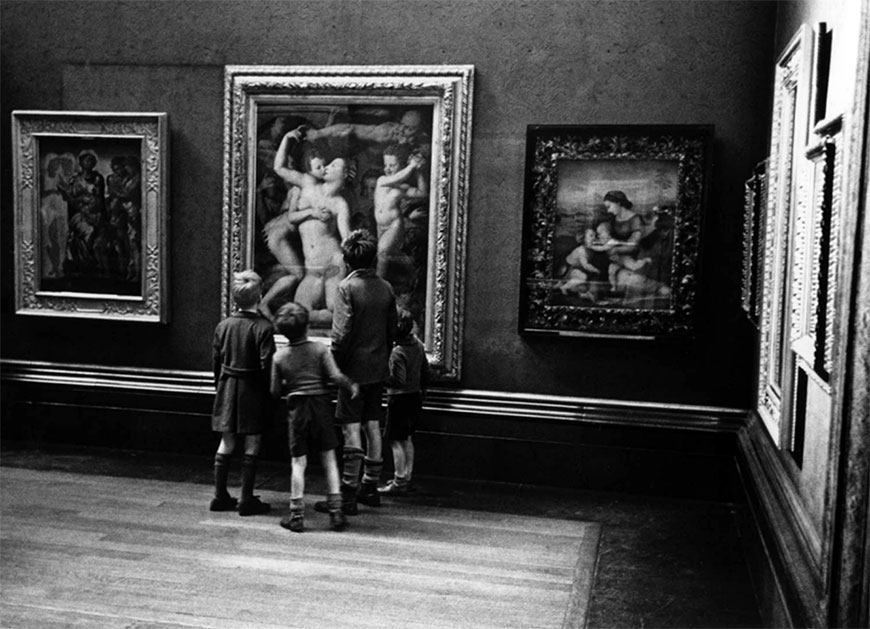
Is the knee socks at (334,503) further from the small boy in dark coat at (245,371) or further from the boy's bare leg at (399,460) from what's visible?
the boy's bare leg at (399,460)

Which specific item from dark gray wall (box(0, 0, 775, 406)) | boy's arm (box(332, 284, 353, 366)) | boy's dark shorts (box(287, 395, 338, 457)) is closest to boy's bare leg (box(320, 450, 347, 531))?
boy's dark shorts (box(287, 395, 338, 457))

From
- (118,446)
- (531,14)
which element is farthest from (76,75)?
(531,14)

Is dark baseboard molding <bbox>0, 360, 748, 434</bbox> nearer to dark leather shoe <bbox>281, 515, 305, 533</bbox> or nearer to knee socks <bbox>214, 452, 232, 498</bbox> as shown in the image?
knee socks <bbox>214, 452, 232, 498</bbox>

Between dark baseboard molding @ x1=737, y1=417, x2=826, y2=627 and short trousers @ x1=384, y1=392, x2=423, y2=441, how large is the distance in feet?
7.65

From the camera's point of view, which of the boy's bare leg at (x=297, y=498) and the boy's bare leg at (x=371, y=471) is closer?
the boy's bare leg at (x=297, y=498)

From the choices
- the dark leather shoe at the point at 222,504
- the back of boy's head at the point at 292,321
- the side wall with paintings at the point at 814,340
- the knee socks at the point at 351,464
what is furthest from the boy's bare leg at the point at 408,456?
the side wall with paintings at the point at 814,340

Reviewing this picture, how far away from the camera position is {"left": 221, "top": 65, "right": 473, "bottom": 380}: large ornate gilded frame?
8.09 meters

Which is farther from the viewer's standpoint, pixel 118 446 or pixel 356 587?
pixel 118 446

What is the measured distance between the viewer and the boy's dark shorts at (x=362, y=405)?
279 inches

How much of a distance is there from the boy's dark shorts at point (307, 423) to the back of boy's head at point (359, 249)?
0.97 m

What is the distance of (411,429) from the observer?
7613 mm

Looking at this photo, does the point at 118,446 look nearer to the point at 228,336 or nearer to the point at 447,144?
the point at 228,336

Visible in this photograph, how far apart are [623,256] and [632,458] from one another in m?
1.54

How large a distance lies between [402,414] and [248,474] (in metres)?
1.19
